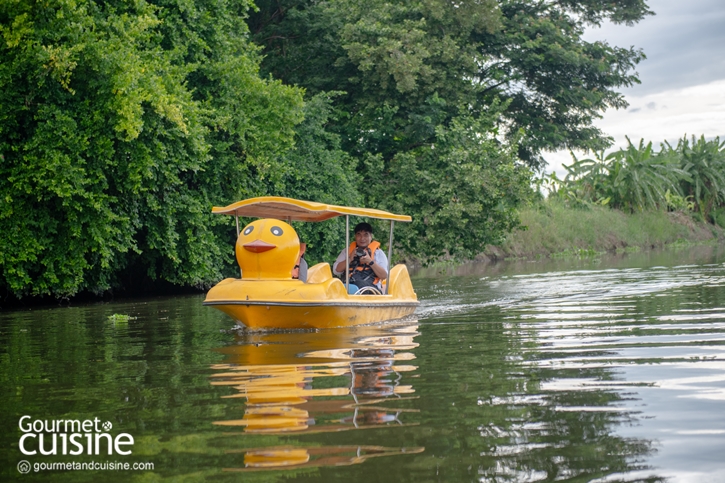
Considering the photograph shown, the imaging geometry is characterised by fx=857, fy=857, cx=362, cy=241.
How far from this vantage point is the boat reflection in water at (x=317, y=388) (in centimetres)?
412

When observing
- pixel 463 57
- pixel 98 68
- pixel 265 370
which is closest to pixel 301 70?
pixel 463 57

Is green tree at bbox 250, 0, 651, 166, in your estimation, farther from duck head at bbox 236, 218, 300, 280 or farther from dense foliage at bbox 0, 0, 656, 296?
duck head at bbox 236, 218, 300, 280

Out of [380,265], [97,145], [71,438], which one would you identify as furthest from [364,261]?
[71,438]

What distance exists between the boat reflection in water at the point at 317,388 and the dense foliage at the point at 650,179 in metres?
34.4

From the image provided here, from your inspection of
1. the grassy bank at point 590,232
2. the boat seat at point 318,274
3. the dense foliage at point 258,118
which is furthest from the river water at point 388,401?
the grassy bank at point 590,232

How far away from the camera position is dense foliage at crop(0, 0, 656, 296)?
1411cm

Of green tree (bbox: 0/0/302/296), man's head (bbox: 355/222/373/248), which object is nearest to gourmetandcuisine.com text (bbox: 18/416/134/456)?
man's head (bbox: 355/222/373/248)

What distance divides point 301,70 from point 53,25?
11.5 m

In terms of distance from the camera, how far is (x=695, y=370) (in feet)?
20.0

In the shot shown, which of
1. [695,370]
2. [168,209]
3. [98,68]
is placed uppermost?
[98,68]

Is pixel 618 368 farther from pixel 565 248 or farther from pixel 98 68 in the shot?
pixel 565 248

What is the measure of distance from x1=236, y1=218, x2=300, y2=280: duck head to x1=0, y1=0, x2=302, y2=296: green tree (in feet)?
Result: 16.1

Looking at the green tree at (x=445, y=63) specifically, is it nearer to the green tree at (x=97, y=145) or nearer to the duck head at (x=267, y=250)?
the green tree at (x=97, y=145)

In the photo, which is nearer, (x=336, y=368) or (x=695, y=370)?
(x=695, y=370)
